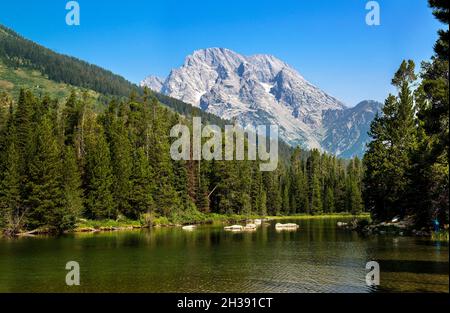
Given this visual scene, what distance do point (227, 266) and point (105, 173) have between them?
6040cm

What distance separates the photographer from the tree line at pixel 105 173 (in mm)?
80688

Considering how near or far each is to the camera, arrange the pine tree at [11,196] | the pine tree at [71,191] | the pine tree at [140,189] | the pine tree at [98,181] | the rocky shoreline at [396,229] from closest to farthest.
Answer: the rocky shoreline at [396,229]
the pine tree at [11,196]
the pine tree at [71,191]
the pine tree at [98,181]
the pine tree at [140,189]

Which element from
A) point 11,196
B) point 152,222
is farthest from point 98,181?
point 11,196

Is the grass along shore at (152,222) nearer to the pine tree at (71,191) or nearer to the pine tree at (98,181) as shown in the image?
the pine tree at (98,181)

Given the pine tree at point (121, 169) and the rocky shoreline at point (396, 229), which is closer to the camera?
the rocky shoreline at point (396, 229)

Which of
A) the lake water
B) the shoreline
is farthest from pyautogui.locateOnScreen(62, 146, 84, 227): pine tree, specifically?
the lake water

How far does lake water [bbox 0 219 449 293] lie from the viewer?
1246 inches

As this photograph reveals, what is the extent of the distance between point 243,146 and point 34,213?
258 feet

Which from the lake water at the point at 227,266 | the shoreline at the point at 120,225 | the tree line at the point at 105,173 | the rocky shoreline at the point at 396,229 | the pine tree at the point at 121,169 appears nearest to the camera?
the lake water at the point at 227,266

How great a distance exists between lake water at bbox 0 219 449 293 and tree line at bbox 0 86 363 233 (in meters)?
19.8

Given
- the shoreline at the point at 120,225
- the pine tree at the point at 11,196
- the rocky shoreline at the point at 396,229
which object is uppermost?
the pine tree at the point at 11,196

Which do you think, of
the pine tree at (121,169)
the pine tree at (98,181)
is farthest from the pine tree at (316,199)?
the pine tree at (98,181)

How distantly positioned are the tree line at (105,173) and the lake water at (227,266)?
19816mm
